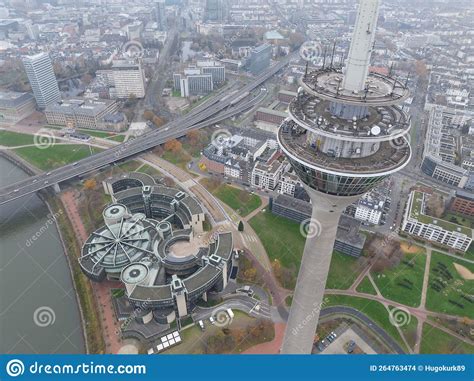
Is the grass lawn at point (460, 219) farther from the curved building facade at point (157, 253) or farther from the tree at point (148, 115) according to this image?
the tree at point (148, 115)

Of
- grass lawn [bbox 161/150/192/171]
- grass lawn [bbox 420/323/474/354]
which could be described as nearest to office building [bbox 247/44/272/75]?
grass lawn [bbox 161/150/192/171]

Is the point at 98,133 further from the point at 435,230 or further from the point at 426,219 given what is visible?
the point at 435,230

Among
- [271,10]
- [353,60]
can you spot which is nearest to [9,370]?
[353,60]

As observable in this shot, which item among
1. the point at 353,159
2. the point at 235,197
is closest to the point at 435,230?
the point at 235,197

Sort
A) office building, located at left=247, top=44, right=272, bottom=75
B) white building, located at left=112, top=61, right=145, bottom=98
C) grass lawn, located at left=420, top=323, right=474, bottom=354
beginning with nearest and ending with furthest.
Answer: grass lawn, located at left=420, top=323, right=474, bottom=354, white building, located at left=112, top=61, right=145, bottom=98, office building, located at left=247, top=44, right=272, bottom=75

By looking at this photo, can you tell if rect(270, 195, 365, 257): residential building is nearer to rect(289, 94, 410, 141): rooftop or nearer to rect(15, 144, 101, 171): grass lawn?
rect(289, 94, 410, 141): rooftop

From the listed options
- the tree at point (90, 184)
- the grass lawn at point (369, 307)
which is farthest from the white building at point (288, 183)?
the tree at point (90, 184)
